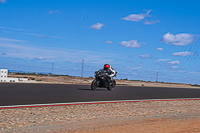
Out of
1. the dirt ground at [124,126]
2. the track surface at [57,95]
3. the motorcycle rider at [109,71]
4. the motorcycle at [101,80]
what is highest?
the motorcycle rider at [109,71]

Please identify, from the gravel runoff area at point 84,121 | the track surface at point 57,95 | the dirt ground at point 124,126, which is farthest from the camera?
the track surface at point 57,95

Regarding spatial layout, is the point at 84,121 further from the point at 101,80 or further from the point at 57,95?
the point at 101,80

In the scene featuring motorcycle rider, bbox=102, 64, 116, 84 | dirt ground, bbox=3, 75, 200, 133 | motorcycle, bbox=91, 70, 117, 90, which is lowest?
dirt ground, bbox=3, 75, 200, 133

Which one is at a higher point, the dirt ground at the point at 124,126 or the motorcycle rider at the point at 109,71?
the motorcycle rider at the point at 109,71

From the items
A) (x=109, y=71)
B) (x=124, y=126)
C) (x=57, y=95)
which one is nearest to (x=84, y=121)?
(x=124, y=126)

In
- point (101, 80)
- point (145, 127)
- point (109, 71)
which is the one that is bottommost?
point (145, 127)

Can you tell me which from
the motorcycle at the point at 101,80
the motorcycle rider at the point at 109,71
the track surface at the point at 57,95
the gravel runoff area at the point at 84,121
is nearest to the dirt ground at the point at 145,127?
the gravel runoff area at the point at 84,121

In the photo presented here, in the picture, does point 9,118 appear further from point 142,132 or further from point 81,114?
point 142,132

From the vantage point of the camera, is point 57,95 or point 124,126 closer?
point 124,126

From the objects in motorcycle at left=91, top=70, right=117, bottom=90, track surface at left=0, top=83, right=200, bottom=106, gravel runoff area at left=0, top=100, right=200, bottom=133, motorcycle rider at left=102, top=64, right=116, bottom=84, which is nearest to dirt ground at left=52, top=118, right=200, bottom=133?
gravel runoff area at left=0, top=100, right=200, bottom=133

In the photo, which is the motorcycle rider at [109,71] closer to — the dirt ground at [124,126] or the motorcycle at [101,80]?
the motorcycle at [101,80]

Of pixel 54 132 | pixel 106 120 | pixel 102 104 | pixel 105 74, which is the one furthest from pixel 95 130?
pixel 105 74

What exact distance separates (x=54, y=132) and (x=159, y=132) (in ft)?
9.60

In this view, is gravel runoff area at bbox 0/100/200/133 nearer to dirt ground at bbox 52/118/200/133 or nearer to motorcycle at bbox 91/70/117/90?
dirt ground at bbox 52/118/200/133
